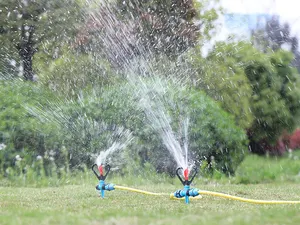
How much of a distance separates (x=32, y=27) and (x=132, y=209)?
1048 cm

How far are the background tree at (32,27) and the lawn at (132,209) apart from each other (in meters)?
7.65

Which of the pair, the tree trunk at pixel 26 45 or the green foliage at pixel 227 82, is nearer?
the green foliage at pixel 227 82

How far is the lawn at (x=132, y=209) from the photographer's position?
13.2 feet

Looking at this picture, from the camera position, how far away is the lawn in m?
4.02

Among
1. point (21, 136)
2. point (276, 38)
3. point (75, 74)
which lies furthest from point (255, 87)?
point (21, 136)

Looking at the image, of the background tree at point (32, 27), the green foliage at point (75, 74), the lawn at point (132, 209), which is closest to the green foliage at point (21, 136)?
the green foliage at point (75, 74)

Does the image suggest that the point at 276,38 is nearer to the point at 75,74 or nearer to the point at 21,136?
the point at 75,74

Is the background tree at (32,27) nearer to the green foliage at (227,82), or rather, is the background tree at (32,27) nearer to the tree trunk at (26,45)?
the tree trunk at (26,45)

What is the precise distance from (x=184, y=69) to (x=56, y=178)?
4.16m

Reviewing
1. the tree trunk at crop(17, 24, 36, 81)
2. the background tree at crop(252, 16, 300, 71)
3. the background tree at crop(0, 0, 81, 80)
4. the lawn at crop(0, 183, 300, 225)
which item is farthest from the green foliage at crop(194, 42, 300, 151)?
the lawn at crop(0, 183, 300, 225)

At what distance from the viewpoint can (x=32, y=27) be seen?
1464cm

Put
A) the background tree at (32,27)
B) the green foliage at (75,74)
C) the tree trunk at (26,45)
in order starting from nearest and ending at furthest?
1. the green foliage at (75,74)
2. the background tree at (32,27)
3. the tree trunk at (26,45)

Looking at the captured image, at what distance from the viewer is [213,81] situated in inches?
464

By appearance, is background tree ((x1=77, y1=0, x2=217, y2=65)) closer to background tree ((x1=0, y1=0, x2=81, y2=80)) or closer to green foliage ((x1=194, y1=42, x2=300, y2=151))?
background tree ((x1=0, y1=0, x2=81, y2=80))
